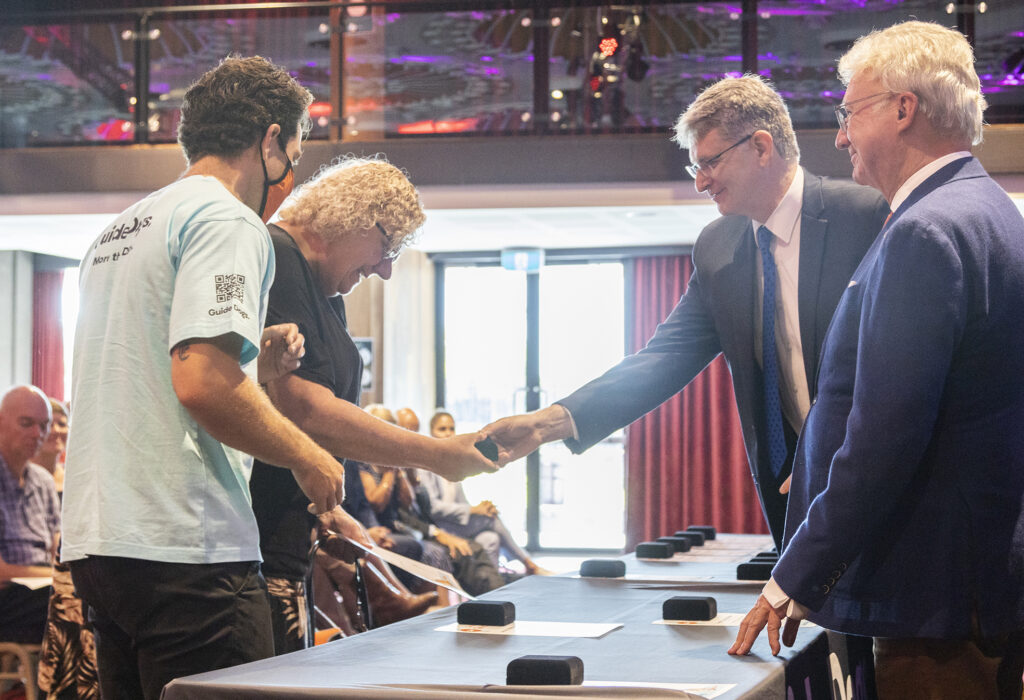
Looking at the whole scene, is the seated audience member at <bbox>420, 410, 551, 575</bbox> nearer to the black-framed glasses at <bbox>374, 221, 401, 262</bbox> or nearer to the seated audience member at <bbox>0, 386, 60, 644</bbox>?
the seated audience member at <bbox>0, 386, 60, 644</bbox>

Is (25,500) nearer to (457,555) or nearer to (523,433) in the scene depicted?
(457,555)

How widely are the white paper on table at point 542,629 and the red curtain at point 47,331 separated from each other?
10.1 metres

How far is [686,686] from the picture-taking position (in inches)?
47.7

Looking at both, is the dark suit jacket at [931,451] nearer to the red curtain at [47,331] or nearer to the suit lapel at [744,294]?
the suit lapel at [744,294]

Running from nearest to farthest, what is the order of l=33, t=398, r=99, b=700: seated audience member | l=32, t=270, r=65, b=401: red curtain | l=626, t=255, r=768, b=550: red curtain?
l=33, t=398, r=99, b=700: seated audience member, l=626, t=255, r=768, b=550: red curtain, l=32, t=270, r=65, b=401: red curtain

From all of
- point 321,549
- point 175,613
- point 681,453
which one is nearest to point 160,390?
point 175,613

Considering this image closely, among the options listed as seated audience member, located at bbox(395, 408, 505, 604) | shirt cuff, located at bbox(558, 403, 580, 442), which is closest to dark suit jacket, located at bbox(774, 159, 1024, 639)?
shirt cuff, located at bbox(558, 403, 580, 442)

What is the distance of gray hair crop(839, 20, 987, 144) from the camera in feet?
5.07

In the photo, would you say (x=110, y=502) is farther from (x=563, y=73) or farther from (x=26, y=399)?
(x=563, y=73)

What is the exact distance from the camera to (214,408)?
145 cm

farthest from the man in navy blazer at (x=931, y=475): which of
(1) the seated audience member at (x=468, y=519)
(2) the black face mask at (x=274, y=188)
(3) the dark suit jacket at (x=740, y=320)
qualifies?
(1) the seated audience member at (x=468, y=519)

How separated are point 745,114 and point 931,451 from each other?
49.5 inches

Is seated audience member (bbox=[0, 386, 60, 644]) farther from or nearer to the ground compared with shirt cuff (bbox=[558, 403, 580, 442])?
nearer to the ground

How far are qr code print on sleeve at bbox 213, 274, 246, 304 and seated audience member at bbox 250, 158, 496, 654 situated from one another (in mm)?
398
